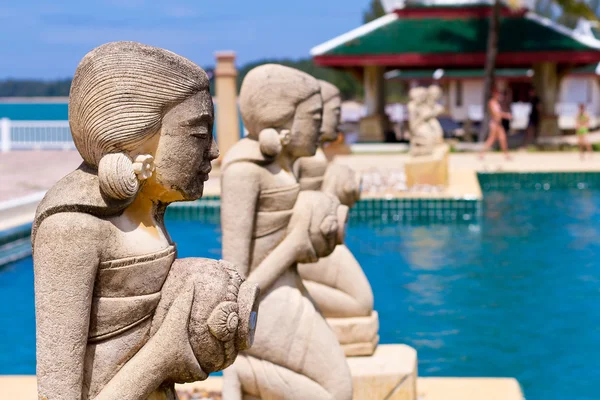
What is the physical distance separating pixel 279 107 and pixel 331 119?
5.27 feet

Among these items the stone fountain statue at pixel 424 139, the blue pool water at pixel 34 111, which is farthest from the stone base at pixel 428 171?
the blue pool water at pixel 34 111

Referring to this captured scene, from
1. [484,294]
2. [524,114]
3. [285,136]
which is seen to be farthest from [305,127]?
[524,114]

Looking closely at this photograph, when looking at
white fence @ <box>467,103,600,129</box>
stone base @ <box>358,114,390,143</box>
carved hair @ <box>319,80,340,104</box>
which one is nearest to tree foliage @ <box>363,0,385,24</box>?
white fence @ <box>467,103,600,129</box>

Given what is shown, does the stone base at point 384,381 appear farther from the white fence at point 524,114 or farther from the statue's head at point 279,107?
the white fence at point 524,114

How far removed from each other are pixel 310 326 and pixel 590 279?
249 inches

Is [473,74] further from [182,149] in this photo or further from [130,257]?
[130,257]

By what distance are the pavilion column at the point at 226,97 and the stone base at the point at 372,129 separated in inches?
319

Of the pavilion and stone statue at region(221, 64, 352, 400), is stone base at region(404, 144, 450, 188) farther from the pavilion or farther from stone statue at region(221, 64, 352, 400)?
the pavilion

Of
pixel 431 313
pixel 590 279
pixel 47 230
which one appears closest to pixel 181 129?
pixel 47 230

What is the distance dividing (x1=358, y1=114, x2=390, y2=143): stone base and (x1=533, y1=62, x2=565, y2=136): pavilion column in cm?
432

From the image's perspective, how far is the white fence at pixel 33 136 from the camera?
24656 millimetres

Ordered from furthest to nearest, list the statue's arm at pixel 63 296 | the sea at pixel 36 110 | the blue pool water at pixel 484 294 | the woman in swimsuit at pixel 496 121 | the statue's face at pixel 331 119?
the sea at pixel 36 110 < the woman in swimsuit at pixel 496 121 < the blue pool water at pixel 484 294 < the statue's face at pixel 331 119 < the statue's arm at pixel 63 296

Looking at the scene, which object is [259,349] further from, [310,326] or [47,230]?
[47,230]

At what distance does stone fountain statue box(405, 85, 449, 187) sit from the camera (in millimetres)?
13844
